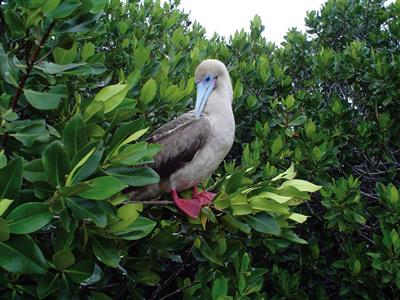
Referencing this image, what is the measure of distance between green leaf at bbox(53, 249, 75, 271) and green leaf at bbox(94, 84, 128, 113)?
2.30 feet

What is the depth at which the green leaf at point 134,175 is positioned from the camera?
1.93 m

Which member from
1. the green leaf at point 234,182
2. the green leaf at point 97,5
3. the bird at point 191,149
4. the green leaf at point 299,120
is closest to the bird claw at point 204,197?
the bird at point 191,149

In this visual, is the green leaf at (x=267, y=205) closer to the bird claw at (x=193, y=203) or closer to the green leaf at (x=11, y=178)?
the bird claw at (x=193, y=203)

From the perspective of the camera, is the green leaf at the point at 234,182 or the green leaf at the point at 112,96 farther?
the green leaf at the point at 234,182

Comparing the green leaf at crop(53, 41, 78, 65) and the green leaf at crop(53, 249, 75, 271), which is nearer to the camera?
the green leaf at crop(53, 249, 75, 271)

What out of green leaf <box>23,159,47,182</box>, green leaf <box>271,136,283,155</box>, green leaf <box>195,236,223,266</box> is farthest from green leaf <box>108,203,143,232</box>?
green leaf <box>271,136,283,155</box>

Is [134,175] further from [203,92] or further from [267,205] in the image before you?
[203,92]

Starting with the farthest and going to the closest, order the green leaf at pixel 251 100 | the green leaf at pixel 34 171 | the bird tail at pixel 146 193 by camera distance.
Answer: the green leaf at pixel 251 100 < the bird tail at pixel 146 193 < the green leaf at pixel 34 171

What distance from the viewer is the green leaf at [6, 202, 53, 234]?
4.90 feet

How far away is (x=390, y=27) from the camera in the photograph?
18.9 ft

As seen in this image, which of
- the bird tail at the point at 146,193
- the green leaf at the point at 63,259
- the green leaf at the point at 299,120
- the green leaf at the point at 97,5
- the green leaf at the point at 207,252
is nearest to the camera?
the green leaf at the point at 63,259

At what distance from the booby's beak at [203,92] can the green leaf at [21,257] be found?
1.92 metres

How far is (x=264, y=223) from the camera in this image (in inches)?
92.0

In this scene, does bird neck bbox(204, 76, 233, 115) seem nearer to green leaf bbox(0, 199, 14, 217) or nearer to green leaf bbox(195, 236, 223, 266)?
green leaf bbox(195, 236, 223, 266)
